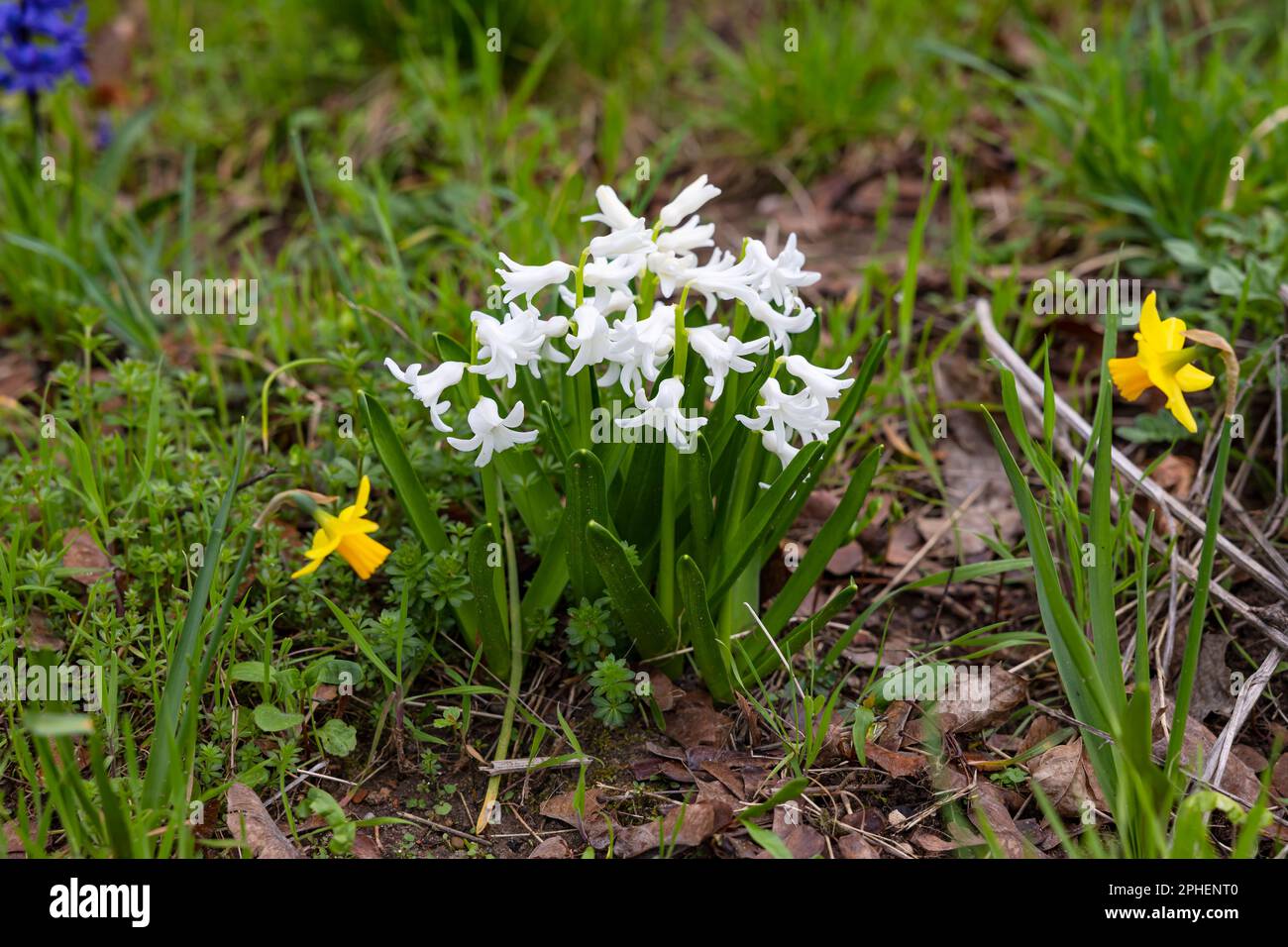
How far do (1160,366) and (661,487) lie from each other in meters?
0.89

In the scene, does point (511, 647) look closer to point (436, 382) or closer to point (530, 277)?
point (436, 382)

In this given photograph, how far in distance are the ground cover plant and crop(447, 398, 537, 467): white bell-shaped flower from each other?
0.01 meters

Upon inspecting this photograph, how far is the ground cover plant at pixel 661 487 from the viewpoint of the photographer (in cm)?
188

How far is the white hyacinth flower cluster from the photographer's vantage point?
1795 millimetres

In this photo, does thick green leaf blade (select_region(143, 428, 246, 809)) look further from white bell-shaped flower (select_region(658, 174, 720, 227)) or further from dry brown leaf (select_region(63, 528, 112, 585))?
white bell-shaped flower (select_region(658, 174, 720, 227))

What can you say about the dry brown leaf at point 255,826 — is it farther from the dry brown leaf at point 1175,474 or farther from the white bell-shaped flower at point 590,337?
the dry brown leaf at point 1175,474

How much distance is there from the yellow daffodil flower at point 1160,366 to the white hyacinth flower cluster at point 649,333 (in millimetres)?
455

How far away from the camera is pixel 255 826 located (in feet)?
6.45

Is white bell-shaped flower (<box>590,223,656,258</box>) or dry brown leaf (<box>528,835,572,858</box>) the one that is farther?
dry brown leaf (<box>528,835,572,858</box>)

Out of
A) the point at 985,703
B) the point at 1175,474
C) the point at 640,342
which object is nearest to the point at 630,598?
the point at 640,342

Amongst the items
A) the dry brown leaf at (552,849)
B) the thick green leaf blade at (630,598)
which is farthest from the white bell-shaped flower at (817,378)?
the dry brown leaf at (552,849)

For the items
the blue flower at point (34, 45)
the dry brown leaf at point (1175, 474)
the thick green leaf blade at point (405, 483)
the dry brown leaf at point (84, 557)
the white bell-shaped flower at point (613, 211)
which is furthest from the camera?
the blue flower at point (34, 45)

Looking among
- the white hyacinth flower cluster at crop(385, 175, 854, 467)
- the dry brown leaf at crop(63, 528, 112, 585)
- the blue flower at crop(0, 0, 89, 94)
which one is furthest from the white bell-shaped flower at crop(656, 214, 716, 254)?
the blue flower at crop(0, 0, 89, 94)

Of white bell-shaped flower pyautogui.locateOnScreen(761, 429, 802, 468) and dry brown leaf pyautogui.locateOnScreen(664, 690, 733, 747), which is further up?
white bell-shaped flower pyautogui.locateOnScreen(761, 429, 802, 468)
